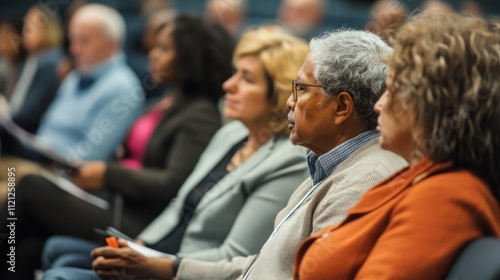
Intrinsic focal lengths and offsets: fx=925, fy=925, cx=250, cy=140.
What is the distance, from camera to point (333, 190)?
1.92m

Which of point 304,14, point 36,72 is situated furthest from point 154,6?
point 36,72

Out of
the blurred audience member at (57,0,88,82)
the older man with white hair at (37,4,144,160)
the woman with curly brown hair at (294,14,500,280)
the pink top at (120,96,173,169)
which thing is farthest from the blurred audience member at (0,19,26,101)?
the woman with curly brown hair at (294,14,500,280)

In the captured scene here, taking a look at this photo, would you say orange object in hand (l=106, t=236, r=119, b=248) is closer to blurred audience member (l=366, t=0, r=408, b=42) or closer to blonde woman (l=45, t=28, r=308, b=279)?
blonde woman (l=45, t=28, r=308, b=279)

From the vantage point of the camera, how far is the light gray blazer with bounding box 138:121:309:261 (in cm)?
243

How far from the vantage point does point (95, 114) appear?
407 centimetres

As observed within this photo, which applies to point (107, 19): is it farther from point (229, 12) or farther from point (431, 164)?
point (431, 164)

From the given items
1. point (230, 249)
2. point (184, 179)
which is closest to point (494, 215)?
point (230, 249)

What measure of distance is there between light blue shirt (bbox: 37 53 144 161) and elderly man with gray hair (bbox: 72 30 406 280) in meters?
1.75

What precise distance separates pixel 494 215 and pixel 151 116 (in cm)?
223

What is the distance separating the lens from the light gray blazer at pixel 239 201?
95.8 inches

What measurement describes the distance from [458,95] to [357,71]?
50 cm

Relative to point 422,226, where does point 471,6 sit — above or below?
below

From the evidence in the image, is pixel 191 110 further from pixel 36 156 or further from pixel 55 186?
pixel 36 156

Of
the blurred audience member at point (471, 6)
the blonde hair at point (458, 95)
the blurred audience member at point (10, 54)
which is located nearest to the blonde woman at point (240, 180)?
the blonde hair at point (458, 95)
